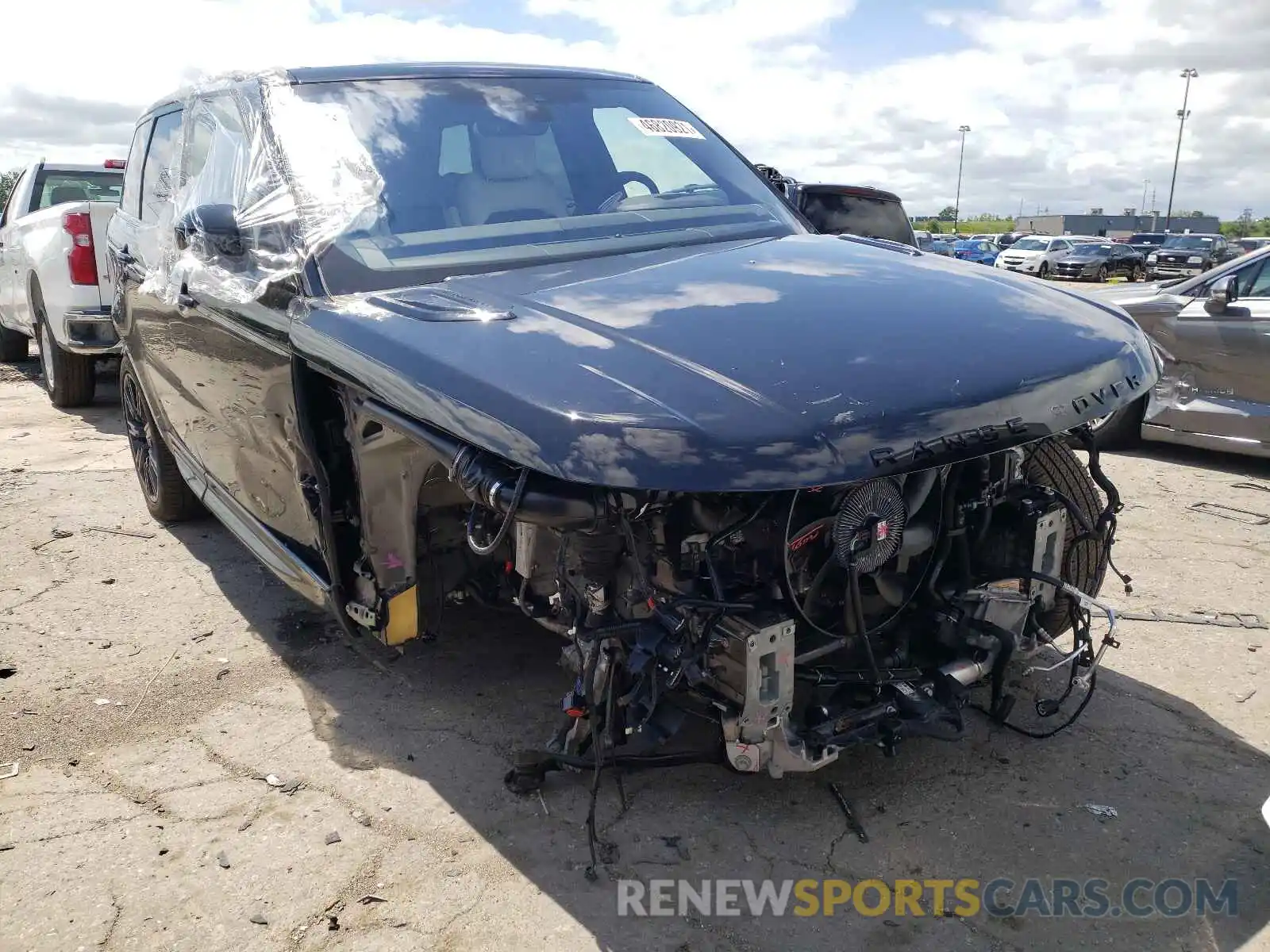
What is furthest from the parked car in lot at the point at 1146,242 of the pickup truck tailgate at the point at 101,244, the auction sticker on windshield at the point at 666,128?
the auction sticker on windshield at the point at 666,128

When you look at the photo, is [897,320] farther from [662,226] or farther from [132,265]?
[132,265]

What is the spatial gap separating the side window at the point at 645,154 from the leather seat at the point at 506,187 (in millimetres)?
304

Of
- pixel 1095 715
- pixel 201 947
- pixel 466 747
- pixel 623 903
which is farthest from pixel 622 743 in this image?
pixel 1095 715

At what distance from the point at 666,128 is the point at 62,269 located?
5.77 meters

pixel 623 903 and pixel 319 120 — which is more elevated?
pixel 319 120

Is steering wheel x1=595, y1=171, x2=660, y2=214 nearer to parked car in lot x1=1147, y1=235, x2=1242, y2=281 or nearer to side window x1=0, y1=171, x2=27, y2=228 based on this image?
side window x1=0, y1=171, x2=27, y2=228

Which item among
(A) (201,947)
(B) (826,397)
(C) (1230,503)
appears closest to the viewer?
(B) (826,397)

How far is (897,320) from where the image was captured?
2473mm

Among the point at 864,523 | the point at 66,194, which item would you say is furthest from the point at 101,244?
the point at 864,523

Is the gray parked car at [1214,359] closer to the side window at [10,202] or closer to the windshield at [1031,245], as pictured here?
the side window at [10,202]

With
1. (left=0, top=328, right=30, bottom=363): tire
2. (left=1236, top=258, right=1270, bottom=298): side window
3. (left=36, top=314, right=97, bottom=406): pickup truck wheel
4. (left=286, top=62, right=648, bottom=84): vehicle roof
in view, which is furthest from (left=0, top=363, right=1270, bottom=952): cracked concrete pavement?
(left=0, top=328, right=30, bottom=363): tire

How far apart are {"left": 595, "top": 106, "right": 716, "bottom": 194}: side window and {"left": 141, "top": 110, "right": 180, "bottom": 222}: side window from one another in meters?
2.00

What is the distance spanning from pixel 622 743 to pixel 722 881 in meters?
0.43

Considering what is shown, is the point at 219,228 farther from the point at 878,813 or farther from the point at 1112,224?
the point at 1112,224
